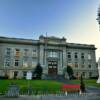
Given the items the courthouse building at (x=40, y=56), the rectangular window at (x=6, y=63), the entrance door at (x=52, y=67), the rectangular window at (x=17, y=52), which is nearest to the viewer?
the rectangular window at (x=6, y=63)

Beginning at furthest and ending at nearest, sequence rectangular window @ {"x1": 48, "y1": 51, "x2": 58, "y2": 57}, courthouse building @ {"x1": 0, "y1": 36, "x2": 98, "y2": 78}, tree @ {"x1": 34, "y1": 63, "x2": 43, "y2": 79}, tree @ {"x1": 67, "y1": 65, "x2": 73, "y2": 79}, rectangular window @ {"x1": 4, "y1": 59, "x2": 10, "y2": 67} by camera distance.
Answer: rectangular window @ {"x1": 48, "y1": 51, "x2": 58, "y2": 57}
tree @ {"x1": 67, "y1": 65, "x2": 73, "y2": 79}
courthouse building @ {"x1": 0, "y1": 36, "x2": 98, "y2": 78}
rectangular window @ {"x1": 4, "y1": 59, "x2": 10, "y2": 67}
tree @ {"x1": 34, "y1": 63, "x2": 43, "y2": 79}

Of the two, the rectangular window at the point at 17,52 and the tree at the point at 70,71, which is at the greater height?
the rectangular window at the point at 17,52

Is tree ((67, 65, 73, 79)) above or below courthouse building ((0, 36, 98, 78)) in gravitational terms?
below

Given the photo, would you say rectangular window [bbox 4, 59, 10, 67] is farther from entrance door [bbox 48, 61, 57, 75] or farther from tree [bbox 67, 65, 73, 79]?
tree [bbox 67, 65, 73, 79]

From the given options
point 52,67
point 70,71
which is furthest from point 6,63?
point 70,71

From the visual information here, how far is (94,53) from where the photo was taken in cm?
5525

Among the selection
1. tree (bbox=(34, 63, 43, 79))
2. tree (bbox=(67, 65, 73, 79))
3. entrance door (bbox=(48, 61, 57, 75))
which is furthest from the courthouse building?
tree (bbox=(34, 63, 43, 79))

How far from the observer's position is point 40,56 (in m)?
47.9

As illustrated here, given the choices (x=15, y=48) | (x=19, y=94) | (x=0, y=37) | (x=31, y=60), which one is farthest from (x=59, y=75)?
(x=19, y=94)

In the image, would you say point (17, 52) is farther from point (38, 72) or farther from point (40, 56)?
point (38, 72)

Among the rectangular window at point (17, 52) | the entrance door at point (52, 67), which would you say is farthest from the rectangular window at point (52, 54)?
the rectangular window at point (17, 52)

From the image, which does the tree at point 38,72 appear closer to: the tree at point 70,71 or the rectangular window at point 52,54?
the rectangular window at point 52,54

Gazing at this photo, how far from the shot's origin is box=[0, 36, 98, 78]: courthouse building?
45.9 metres

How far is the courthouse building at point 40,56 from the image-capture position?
45.9 m
